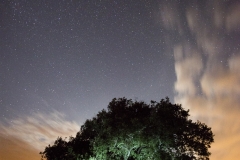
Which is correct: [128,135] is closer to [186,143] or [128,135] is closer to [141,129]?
[141,129]

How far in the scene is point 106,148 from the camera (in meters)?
25.2

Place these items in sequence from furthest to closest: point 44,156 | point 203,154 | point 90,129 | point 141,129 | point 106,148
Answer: point 44,156
point 90,129
point 203,154
point 106,148
point 141,129

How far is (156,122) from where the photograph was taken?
24156 mm

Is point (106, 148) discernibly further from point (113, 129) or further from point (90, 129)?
point (90, 129)

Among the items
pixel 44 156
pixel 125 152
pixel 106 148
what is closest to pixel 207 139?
pixel 125 152

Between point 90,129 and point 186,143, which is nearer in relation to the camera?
point 186,143

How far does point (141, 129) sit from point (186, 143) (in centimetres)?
710

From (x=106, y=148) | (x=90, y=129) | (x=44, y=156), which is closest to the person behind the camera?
(x=106, y=148)

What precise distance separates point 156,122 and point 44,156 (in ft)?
68.9

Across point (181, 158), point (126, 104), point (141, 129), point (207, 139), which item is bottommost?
point (181, 158)

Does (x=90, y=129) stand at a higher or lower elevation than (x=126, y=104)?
lower

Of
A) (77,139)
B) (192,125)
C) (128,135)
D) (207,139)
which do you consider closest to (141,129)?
(128,135)

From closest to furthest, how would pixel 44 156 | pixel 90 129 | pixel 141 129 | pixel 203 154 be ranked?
pixel 141 129
pixel 203 154
pixel 90 129
pixel 44 156

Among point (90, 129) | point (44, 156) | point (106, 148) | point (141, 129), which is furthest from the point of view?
point (44, 156)
